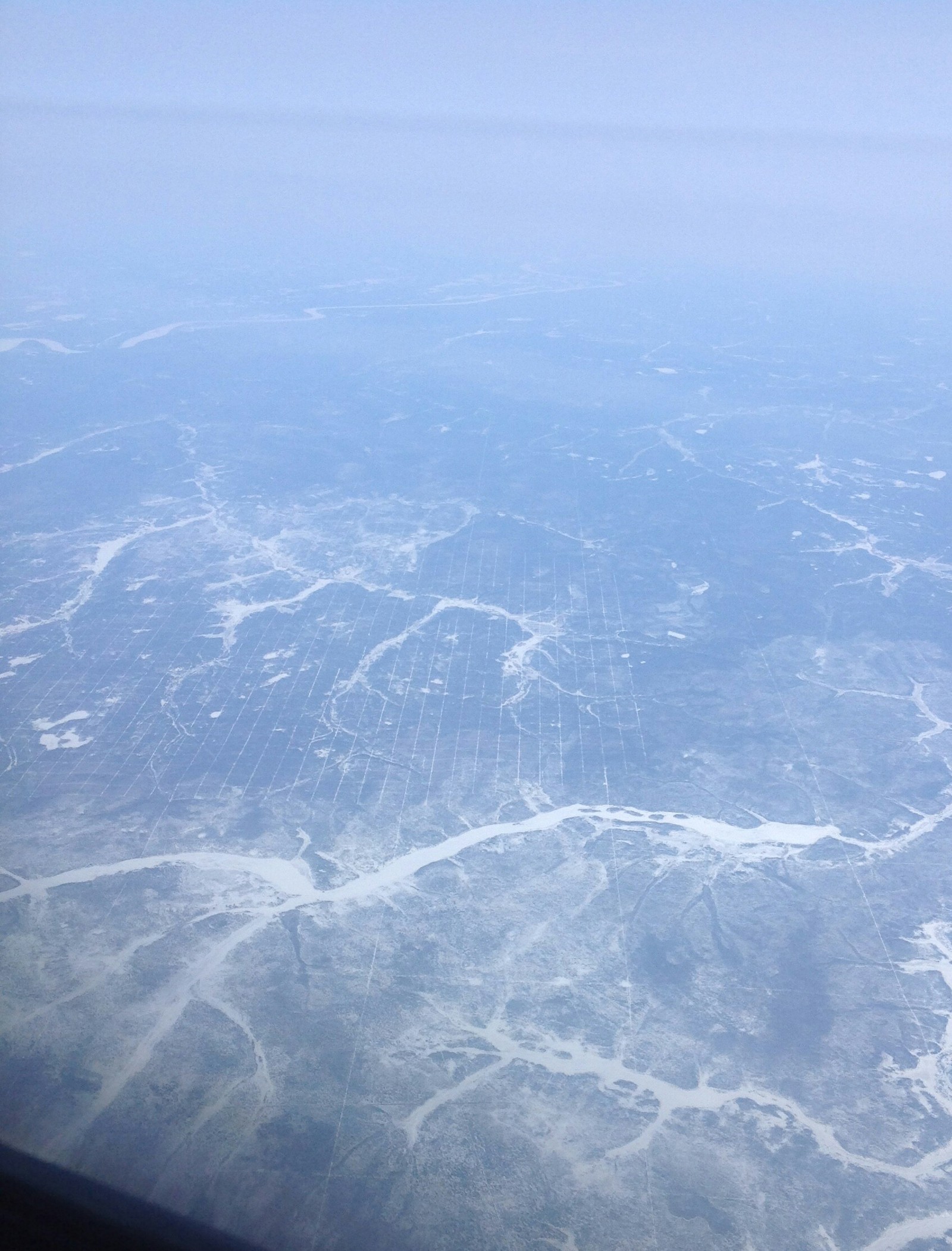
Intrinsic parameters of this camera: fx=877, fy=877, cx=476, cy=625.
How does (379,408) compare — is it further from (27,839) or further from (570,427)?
(27,839)

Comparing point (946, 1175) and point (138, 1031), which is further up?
point (138, 1031)

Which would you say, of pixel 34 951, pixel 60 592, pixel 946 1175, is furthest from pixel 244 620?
pixel 946 1175

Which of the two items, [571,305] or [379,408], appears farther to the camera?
[571,305]

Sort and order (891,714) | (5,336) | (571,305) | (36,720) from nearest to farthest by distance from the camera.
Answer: (36,720) < (891,714) < (5,336) < (571,305)

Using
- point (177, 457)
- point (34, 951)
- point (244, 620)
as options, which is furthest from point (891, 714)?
point (177, 457)

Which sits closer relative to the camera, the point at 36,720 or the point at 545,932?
the point at 545,932

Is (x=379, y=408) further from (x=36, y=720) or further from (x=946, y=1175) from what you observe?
(x=946, y=1175)

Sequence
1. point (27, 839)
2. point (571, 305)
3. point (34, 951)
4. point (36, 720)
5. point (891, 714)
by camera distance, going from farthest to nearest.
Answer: point (571, 305)
point (891, 714)
point (36, 720)
point (27, 839)
point (34, 951)

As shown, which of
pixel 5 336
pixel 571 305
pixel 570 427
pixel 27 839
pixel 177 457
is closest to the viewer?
pixel 27 839

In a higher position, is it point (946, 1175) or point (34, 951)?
point (34, 951)
